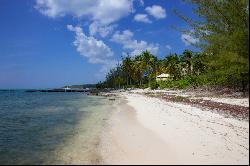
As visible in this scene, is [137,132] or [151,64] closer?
[137,132]

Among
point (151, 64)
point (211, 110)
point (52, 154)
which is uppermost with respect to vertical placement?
point (151, 64)

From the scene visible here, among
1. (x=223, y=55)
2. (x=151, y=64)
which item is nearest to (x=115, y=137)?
(x=223, y=55)

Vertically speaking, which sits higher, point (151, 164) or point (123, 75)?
point (123, 75)

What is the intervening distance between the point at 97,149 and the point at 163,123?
6060 millimetres

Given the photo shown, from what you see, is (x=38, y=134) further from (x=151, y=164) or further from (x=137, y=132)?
(x=151, y=164)

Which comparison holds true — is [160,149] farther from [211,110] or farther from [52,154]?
[211,110]

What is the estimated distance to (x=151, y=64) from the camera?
93312mm

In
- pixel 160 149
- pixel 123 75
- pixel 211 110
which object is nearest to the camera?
pixel 160 149

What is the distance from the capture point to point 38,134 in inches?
728

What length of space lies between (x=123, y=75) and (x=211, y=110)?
4231 inches

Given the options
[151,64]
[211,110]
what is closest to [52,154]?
[211,110]

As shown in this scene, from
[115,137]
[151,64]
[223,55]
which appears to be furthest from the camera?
[151,64]

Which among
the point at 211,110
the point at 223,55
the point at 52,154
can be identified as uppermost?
the point at 223,55

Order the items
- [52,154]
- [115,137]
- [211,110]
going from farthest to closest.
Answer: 1. [211,110]
2. [115,137]
3. [52,154]
